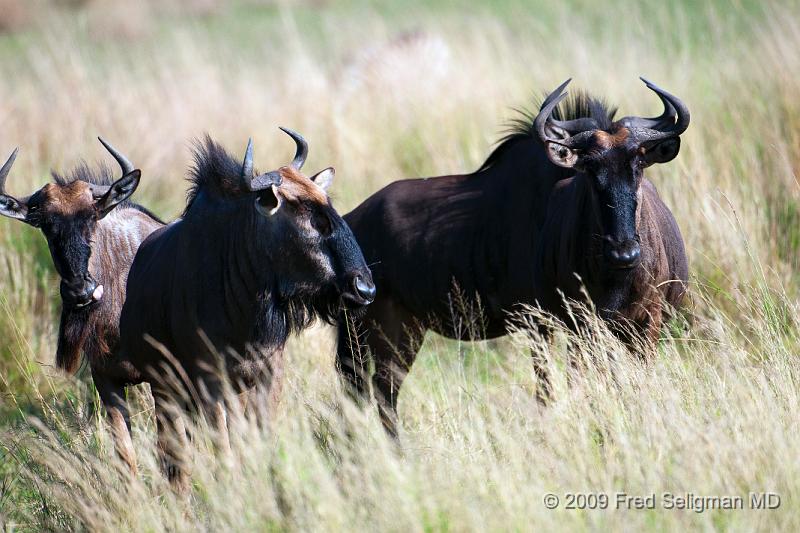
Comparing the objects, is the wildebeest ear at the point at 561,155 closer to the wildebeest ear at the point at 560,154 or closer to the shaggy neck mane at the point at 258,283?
the wildebeest ear at the point at 560,154

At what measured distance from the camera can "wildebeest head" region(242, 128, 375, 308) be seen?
16.0 ft

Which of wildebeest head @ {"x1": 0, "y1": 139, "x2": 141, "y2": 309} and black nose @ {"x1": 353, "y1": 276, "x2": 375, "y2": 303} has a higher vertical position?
wildebeest head @ {"x1": 0, "y1": 139, "x2": 141, "y2": 309}

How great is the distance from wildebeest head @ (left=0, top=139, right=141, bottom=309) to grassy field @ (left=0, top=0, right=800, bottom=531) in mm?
695

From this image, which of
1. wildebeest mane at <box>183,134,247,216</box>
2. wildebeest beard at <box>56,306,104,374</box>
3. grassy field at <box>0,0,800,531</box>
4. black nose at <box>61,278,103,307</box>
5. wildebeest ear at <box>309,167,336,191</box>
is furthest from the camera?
wildebeest beard at <box>56,306,104,374</box>

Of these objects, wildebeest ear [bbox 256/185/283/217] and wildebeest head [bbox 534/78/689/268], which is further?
wildebeest head [bbox 534/78/689/268]

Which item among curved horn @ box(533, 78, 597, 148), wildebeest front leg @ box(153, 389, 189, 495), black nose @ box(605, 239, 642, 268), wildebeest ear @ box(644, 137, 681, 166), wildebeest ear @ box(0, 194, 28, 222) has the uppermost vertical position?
Answer: wildebeest ear @ box(0, 194, 28, 222)

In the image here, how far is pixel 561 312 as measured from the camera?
600 centimetres

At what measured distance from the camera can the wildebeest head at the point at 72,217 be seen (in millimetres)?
5914

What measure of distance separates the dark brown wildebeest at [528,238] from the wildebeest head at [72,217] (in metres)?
1.41

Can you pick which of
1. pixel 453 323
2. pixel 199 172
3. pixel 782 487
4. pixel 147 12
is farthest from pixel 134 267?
pixel 147 12

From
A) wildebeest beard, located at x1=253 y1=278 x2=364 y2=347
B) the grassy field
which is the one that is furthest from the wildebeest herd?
→ the grassy field

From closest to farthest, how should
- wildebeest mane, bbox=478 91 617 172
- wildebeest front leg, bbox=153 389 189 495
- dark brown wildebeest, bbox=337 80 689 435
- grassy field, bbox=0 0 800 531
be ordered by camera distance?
grassy field, bbox=0 0 800 531 < wildebeest front leg, bbox=153 389 189 495 < dark brown wildebeest, bbox=337 80 689 435 < wildebeest mane, bbox=478 91 617 172

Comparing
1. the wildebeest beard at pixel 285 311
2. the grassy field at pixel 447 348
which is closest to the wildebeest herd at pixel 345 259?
the wildebeest beard at pixel 285 311

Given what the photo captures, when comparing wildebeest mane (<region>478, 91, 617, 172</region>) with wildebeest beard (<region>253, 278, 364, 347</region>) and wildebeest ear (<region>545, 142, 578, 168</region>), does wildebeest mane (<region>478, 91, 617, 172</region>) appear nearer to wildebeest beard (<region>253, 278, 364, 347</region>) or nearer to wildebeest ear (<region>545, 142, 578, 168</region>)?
wildebeest ear (<region>545, 142, 578, 168</region>)
